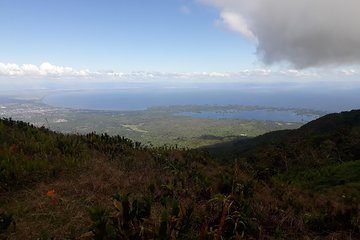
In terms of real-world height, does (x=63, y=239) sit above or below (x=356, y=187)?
above

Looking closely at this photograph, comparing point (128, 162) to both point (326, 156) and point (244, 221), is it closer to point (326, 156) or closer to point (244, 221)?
point (244, 221)

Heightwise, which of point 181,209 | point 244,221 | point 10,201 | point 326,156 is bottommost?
point 326,156

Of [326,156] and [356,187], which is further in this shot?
[326,156]

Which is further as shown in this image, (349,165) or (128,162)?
(349,165)

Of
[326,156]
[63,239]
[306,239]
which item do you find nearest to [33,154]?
[63,239]

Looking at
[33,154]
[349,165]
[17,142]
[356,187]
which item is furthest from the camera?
[349,165]

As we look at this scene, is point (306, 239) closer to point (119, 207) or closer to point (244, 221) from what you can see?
point (244, 221)

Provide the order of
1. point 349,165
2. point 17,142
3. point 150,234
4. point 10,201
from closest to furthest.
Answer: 1. point 150,234
2. point 10,201
3. point 17,142
4. point 349,165

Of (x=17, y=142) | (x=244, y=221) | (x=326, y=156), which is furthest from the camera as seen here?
(x=326, y=156)

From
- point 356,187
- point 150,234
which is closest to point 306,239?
point 150,234
